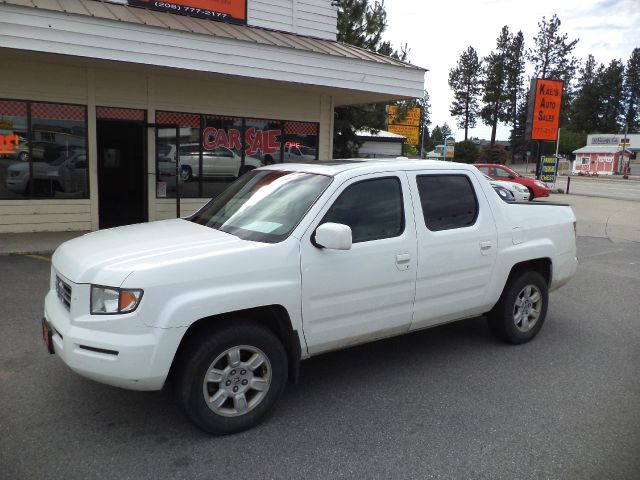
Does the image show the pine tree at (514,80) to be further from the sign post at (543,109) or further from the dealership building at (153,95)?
the dealership building at (153,95)

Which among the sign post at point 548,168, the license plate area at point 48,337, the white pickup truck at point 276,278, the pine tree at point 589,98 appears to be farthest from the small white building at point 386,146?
the pine tree at point 589,98

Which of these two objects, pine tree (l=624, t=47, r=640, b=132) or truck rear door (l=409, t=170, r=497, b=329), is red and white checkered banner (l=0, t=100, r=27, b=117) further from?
pine tree (l=624, t=47, r=640, b=132)

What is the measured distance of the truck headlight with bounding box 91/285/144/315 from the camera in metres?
3.09

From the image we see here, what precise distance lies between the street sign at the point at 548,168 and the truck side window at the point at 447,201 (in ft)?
86.1

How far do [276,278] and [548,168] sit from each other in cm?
2845

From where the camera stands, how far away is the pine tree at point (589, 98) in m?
99.1

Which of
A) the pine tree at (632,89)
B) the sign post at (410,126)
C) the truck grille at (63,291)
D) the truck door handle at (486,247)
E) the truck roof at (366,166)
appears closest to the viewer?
the truck grille at (63,291)

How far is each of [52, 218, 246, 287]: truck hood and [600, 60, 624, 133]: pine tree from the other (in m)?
111

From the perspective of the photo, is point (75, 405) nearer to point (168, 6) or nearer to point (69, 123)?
point (69, 123)

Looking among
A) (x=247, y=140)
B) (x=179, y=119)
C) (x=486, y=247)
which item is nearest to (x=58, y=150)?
(x=179, y=119)

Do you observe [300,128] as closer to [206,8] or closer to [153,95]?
[206,8]

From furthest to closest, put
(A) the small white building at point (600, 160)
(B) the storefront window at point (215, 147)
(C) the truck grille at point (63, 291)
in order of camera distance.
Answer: (A) the small white building at point (600, 160), (B) the storefront window at point (215, 147), (C) the truck grille at point (63, 291)

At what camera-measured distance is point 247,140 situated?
41.2 ft

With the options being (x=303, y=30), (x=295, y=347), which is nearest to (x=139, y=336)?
(x=295, y=347)
